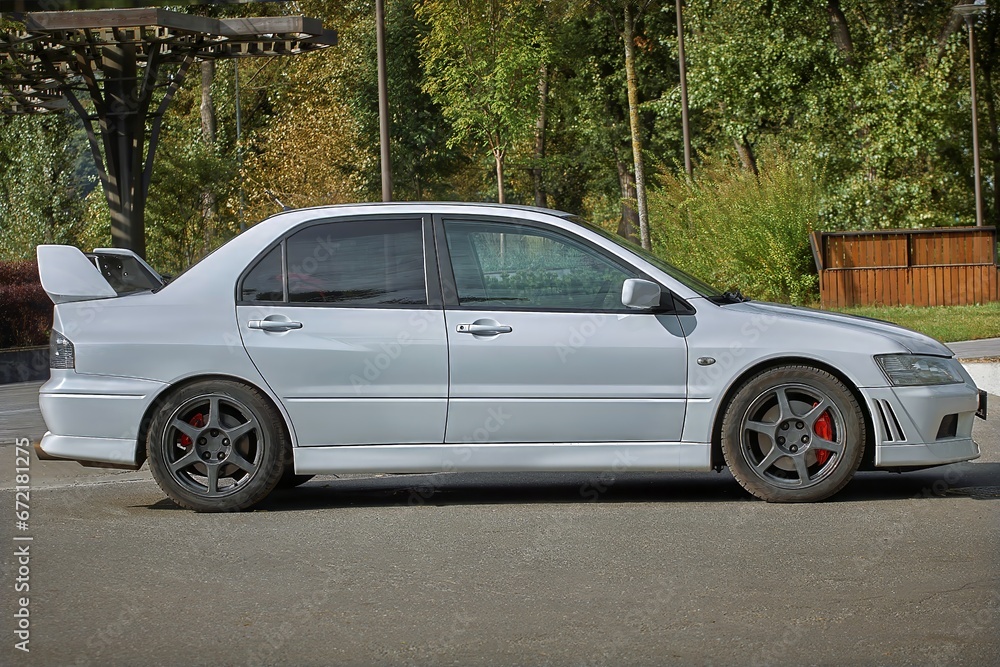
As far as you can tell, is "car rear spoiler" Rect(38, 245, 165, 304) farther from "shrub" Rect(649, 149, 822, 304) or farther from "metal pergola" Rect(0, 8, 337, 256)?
"shrub" Rect(649, 149, 822, 304)

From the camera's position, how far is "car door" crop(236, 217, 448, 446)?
727 centimetres

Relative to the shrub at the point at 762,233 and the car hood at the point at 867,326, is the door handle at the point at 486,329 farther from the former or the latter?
the shrub at the point at 762,233

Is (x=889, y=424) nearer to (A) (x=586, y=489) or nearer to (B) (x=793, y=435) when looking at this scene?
(B) (x=793, y=435)

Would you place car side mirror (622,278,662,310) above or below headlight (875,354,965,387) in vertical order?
above

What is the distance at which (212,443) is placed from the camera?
743 cm

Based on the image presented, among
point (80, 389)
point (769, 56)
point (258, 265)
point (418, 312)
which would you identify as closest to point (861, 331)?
point (418, 312)

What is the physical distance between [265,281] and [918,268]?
2057cm

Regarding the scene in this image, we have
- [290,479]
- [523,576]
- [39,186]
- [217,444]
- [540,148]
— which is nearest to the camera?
[523,576]

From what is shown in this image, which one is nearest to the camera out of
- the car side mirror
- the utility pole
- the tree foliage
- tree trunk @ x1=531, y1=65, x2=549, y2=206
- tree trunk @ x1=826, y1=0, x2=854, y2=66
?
the car side mirror

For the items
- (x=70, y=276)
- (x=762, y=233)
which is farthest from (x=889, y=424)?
(x=762, y=233)

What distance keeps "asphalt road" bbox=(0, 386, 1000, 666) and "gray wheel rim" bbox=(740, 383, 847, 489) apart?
0.19 m

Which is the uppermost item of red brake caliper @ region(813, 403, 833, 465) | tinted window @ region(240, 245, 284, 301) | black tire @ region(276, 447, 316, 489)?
tinted window @ region(240, 245, 284, 301)

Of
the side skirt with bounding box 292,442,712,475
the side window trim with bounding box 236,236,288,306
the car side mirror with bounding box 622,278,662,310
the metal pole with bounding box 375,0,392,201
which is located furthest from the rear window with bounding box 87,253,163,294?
the metal pole with bounding box 375,0,392,201

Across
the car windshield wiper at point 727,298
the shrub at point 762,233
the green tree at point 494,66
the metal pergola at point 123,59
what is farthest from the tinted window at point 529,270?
the green tree at point 494,66
